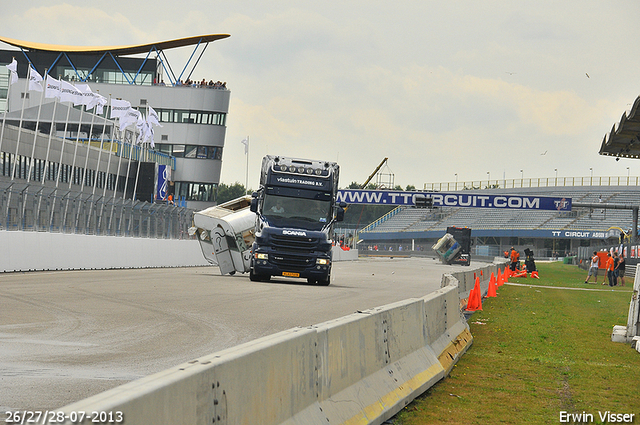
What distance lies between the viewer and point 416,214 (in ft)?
409

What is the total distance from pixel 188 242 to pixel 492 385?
99.5 ft

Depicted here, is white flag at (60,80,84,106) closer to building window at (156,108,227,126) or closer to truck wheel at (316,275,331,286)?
truck wheel at (316,275,331,286)

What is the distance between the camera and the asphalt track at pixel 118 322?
760 centimetres

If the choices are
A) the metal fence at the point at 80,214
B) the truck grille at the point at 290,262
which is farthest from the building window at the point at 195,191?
the truck grille at the point at 290,262

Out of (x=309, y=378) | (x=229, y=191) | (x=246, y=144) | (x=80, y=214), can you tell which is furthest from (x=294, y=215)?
(x=229, y=191)

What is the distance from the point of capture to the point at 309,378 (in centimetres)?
538

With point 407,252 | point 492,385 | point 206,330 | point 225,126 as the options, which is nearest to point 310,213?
point 206,330

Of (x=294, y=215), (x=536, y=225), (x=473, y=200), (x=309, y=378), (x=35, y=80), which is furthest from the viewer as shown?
(x=536, y=225)

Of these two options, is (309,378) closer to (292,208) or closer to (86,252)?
(292,208)

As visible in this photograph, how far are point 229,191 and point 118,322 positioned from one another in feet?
537

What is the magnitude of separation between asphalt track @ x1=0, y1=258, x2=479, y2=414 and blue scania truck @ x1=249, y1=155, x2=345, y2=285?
4.03 ft

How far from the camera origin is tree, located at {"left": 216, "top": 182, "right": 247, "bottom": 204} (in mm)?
170413

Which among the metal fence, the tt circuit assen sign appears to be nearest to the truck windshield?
the metal fence

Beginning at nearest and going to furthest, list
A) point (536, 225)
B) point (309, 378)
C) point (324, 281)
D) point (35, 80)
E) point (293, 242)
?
point (309, 378)
point (293, 242)
point (324, 281)
point (35, 80)
point (536, 225)
